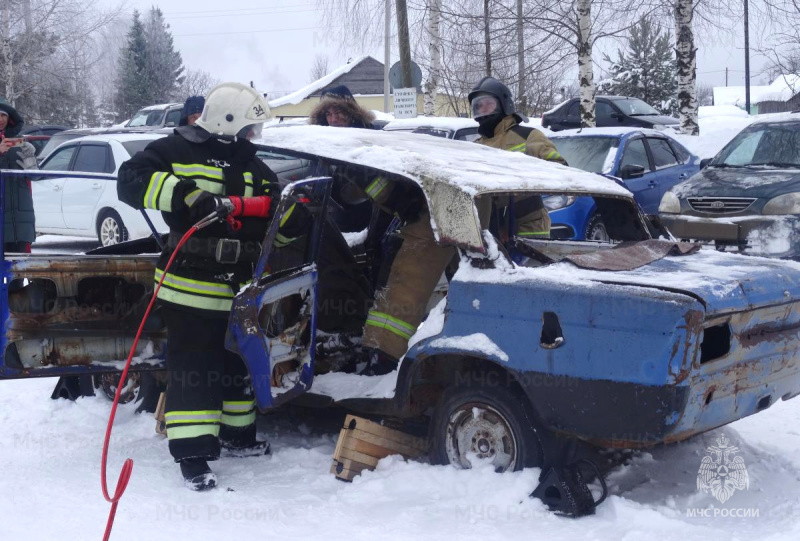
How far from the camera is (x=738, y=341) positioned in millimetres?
3633

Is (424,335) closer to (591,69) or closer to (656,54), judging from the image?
(591,69)

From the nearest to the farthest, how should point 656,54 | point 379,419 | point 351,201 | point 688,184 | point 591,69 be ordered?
point 379,419 → point 351,201 → point 688,184 → point 591,69 → point 656,54

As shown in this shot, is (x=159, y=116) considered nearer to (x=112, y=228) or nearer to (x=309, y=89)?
(x=112, y=228)

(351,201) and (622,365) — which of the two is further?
(351,201)

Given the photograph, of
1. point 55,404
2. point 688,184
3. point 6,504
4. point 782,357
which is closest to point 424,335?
point 782,357

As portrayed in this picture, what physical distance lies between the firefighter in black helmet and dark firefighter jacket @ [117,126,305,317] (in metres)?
1.85

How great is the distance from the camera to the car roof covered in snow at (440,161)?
161 inches

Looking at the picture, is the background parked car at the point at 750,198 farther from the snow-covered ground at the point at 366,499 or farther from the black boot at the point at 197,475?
the black boot at the point at 197,475

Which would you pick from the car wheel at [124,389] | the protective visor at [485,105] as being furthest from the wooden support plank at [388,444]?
the protective visor at [485,105]

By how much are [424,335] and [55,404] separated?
2790 mm

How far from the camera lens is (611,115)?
64.1 ft

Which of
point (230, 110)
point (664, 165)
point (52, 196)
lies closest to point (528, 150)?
point (230, 110)

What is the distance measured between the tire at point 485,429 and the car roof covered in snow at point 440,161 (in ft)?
2.88

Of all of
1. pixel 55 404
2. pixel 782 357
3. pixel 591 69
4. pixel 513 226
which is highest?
pixel 591 69
